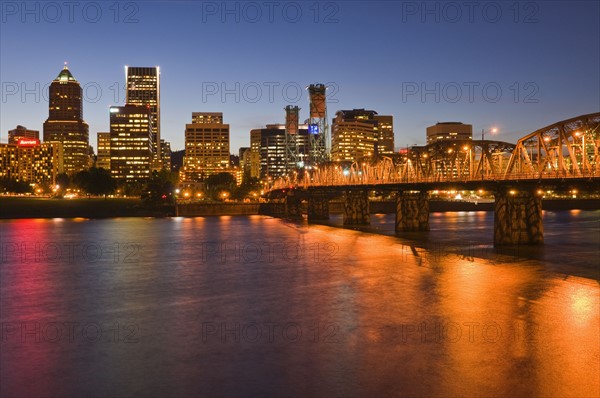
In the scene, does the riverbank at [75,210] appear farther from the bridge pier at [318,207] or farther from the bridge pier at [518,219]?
the bridge pier at [518,219]

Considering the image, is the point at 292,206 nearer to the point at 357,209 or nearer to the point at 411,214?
the point at 357,209

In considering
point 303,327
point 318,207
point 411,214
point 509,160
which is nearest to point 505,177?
point 509,160

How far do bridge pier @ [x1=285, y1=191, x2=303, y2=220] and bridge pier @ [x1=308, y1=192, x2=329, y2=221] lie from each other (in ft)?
38.4

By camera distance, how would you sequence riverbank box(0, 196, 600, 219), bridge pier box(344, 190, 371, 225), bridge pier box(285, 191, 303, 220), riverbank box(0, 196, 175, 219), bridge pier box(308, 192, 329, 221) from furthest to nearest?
bridge pier box(285, 191, 303, 220)
riverbank box(0, 196, 600, 219)
riverbank box(0, 196, 175, 219)
bridge pier box(308, 192, 329, 221)
bridge pier box(344, 190, 371, 225)

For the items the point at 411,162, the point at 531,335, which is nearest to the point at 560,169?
the point at 531,335

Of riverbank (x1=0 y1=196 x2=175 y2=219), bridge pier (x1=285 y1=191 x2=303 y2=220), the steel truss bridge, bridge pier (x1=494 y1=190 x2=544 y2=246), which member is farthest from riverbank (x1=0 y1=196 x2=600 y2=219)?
bridge pier (x1=494 y1=190 x2=544 y2=246)

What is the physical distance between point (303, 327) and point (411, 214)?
65.2m

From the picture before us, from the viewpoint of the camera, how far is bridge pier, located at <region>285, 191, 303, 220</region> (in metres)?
155

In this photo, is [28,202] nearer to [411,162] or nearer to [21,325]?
[411,162]

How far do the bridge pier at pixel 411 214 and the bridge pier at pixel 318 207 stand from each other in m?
50.0

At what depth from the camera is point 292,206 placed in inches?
6245

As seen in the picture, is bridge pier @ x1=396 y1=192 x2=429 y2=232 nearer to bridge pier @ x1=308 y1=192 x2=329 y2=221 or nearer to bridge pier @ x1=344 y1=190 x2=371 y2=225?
bridge pier @ x1=344 y1=190 x2=371 y2=225

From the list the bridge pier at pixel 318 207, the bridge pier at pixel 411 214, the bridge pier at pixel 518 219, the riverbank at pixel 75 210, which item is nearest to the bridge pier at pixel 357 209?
the bridge pier at pixel 411 214

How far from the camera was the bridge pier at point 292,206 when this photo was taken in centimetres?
15538
